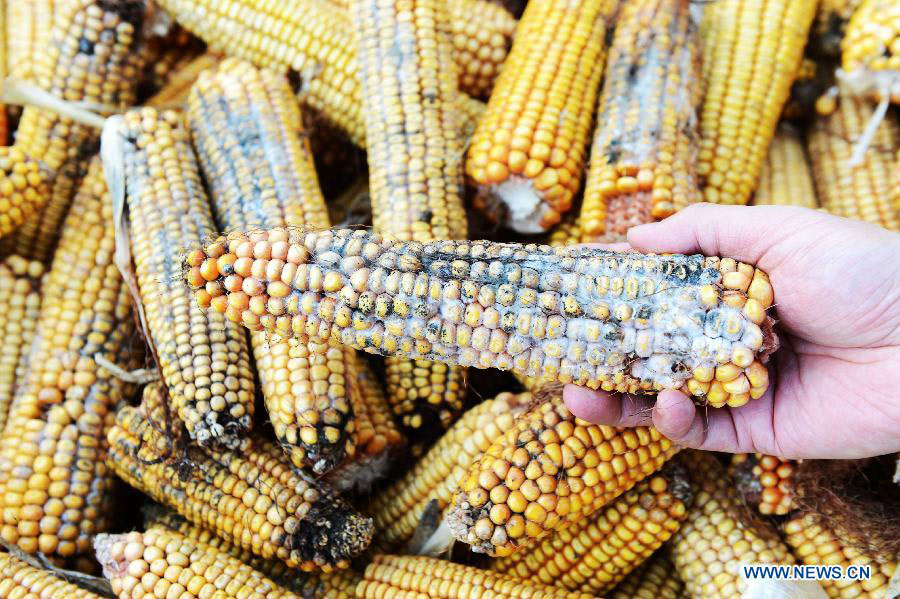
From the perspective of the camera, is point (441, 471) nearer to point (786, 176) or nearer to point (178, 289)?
point (178, 289)

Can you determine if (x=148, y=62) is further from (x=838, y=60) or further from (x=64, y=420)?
(x=838, y=60)

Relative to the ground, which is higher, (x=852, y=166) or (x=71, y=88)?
(x=71, y=88)

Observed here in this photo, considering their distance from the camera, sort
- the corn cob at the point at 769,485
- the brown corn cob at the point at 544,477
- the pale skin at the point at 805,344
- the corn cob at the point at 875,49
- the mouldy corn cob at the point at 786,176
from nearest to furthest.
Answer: the pale skin at the point at 805,344, the brown corn cob at the point at 544,477, the corn cob at the point at 769,485, the corn cob at the point at 875,49, the mouldy corn cob at the point at 786,176

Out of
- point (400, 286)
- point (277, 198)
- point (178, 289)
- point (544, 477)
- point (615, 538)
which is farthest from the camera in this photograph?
point (277, 198)

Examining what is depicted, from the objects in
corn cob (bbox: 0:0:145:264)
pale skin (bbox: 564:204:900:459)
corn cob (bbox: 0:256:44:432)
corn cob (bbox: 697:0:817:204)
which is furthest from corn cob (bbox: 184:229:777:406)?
corn cob (bbox: 0:0:145:264)

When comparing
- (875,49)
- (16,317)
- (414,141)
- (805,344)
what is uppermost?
(875,49)

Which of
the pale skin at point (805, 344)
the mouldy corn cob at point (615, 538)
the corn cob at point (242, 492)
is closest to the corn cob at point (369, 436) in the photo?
the corn cob at point (242, 492)

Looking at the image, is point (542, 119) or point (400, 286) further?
point (542, 119)

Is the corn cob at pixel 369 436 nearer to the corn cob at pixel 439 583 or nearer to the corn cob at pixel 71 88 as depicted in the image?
the corn cob at pixel 439 583

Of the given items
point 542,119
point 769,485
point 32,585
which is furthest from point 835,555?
point 32,585
